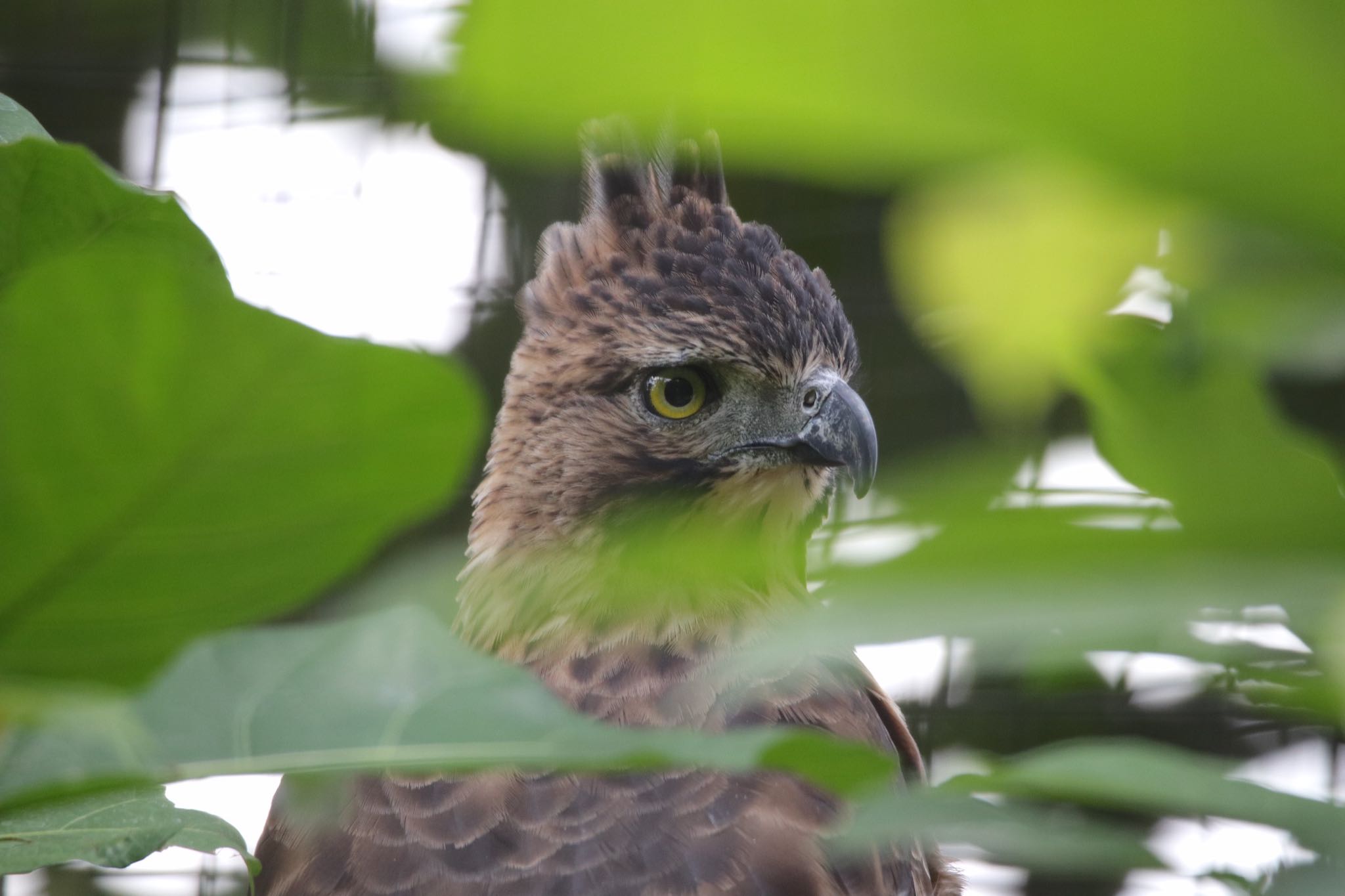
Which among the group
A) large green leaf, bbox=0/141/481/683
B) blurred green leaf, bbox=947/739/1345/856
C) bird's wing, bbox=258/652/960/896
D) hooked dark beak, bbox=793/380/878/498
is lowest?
bird's wing, bbox=258/652/960/896

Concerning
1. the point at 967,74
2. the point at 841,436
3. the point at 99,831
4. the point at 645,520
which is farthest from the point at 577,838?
the point at 967,74

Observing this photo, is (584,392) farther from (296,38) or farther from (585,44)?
(585,44)

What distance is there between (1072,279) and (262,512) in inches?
A: 7.4

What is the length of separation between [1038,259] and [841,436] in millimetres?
1450

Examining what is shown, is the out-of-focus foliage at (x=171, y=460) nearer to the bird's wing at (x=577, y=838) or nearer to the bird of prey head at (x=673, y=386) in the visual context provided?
the bird's wing at (x=577, y=838)

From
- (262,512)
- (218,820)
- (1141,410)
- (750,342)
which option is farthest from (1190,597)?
(750,342)

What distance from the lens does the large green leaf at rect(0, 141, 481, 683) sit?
283mm

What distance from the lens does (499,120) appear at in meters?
0.21

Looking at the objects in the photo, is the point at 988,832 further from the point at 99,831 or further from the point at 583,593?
the point at 583,593

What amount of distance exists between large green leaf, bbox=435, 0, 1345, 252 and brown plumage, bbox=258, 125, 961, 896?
1173 millimetres

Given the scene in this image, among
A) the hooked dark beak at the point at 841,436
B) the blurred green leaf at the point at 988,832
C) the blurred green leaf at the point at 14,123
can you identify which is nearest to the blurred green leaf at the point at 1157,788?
the blurred green leaf at the point at 988,832

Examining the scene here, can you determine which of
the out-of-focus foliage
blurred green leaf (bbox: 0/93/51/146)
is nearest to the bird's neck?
blurred green leaf (bbox: 0/93/51/146)

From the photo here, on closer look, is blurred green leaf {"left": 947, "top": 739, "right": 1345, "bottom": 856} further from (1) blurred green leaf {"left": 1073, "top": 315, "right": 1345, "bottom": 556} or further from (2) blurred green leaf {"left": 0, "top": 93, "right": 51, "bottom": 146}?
(2) blurred green leaf {"left": 0, "top": 93, "right": 51, "bottom": 146}

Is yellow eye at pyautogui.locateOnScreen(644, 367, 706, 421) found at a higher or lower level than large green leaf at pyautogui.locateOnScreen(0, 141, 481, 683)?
lower
